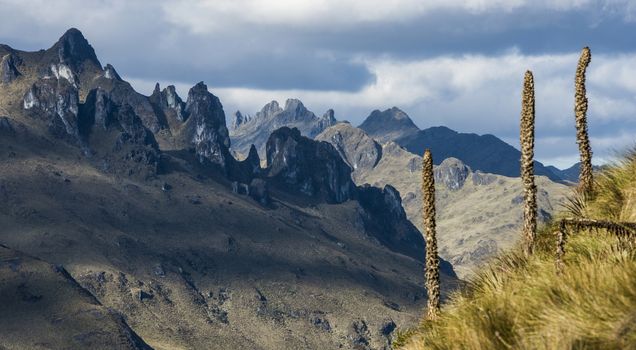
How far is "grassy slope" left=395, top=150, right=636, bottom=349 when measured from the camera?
13961 mm

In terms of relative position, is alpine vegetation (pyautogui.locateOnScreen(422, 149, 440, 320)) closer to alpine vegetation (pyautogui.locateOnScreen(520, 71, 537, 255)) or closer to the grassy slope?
the grassy slope

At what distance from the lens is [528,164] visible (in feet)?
72.7

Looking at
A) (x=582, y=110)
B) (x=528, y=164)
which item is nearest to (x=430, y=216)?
(x=528, y=164)

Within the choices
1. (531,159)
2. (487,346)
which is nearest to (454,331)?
(487,346)

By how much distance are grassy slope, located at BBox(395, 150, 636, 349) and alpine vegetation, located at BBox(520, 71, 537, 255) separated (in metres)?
0.45

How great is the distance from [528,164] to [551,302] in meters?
7.25

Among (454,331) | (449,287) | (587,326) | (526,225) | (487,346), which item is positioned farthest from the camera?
(449,287)

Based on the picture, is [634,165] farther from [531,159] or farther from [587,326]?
[587,326]

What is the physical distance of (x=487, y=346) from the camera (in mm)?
15273

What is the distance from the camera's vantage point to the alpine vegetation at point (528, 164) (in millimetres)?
21167

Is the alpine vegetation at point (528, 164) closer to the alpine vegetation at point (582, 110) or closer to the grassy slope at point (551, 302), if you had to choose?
the grassy slope at point (551, 302)

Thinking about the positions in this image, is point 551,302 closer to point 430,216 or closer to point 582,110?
point 430,216

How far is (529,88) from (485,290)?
578 cm

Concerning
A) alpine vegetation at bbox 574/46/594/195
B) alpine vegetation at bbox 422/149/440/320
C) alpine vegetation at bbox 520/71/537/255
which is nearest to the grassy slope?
alpine vegetation at bbox 520/71/537/255
